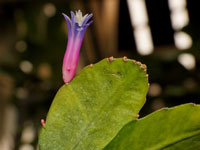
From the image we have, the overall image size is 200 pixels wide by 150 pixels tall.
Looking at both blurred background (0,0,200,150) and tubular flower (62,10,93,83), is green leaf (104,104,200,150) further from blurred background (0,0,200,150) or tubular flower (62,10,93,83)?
blurred background (0,0,200,150)

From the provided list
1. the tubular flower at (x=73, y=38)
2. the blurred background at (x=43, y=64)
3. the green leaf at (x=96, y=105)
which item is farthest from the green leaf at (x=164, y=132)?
the blurred background at (x=43, y=64)

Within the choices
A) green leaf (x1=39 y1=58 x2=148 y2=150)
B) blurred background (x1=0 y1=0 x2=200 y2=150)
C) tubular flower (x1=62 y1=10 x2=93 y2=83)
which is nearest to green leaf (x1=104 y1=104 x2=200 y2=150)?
green leaf (x1=39 y1=58 x2=148 y2=150)

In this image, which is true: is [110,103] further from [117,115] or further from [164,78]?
[164,78]

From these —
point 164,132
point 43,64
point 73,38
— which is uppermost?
point 73,38

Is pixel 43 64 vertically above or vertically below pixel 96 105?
below

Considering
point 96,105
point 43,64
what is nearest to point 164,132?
point 96,105

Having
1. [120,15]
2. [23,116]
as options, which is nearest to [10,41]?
[23,116]

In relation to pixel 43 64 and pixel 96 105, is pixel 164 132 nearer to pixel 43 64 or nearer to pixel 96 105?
pixel 96 105
